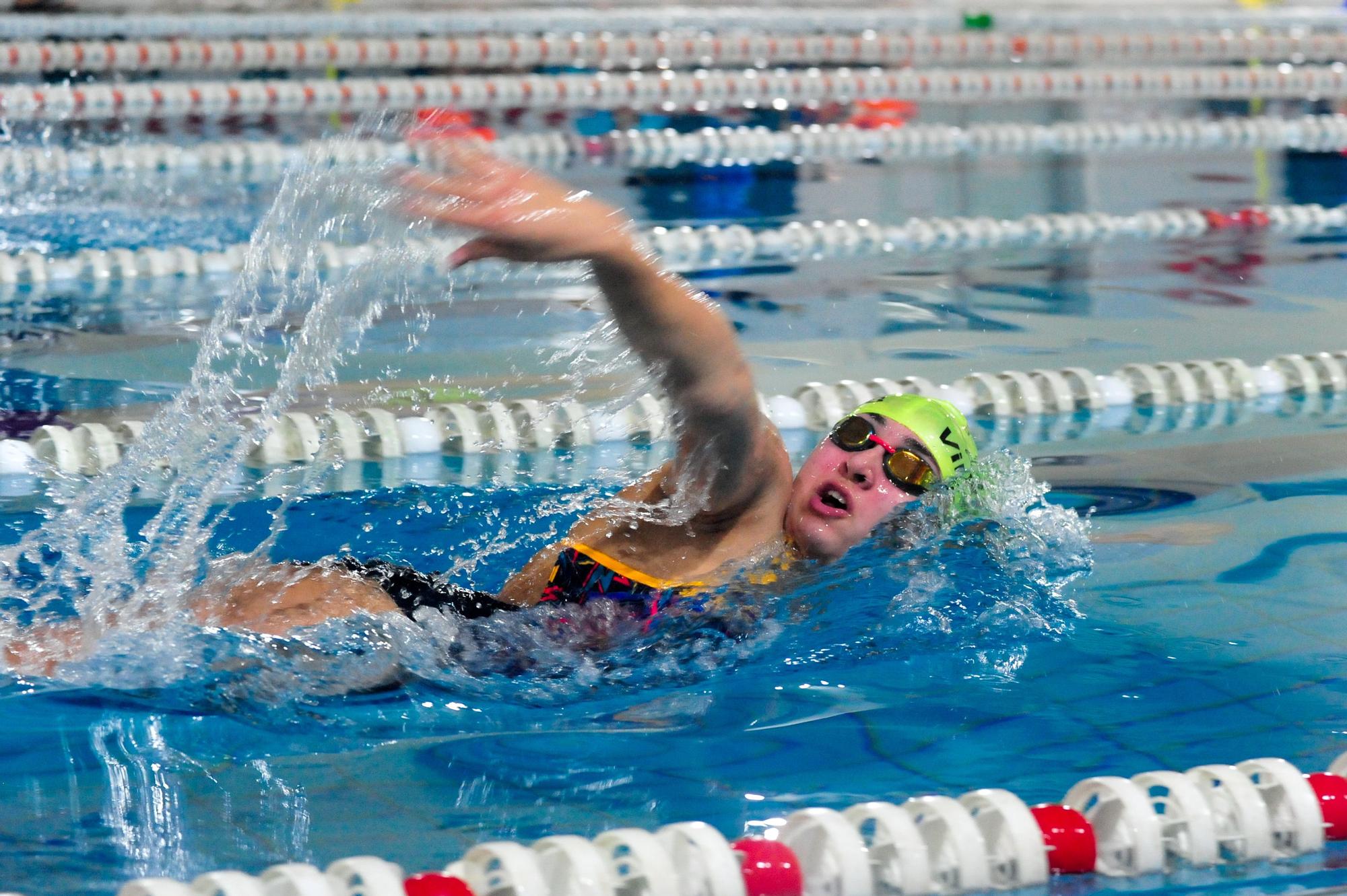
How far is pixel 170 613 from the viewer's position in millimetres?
2463

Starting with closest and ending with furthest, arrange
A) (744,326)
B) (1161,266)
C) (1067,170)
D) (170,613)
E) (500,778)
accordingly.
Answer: (500,778), (170,613), (744,326), (1161,266), (1067,170)

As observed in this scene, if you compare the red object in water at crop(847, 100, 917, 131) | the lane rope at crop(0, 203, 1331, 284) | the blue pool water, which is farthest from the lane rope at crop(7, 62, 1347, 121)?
the blue pool water

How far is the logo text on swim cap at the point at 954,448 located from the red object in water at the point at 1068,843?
0.83 m

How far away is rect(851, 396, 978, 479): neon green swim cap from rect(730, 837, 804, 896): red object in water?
967 mm

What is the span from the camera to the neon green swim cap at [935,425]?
2676 millimetres

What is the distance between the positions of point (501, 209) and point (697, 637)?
0.91m

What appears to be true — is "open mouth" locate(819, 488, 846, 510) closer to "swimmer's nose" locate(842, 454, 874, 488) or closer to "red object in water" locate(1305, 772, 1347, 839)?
"swimmer's nose" locate(842, 454, 874, 488)

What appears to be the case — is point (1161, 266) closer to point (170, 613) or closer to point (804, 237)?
point (804, 237)

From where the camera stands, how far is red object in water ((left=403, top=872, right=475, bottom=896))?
5.52 feet

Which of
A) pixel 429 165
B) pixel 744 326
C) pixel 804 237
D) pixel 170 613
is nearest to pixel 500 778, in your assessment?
pixel 170 613

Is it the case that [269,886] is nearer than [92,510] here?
Yes

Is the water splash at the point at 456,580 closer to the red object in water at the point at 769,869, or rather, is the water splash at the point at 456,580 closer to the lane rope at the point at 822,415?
the lane rope at the point at 822,415

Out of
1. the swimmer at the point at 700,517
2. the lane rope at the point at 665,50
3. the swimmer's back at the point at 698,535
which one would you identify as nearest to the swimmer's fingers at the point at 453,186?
the swimmer at the point at 700,517

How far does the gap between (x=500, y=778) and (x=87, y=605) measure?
0.78 metres
